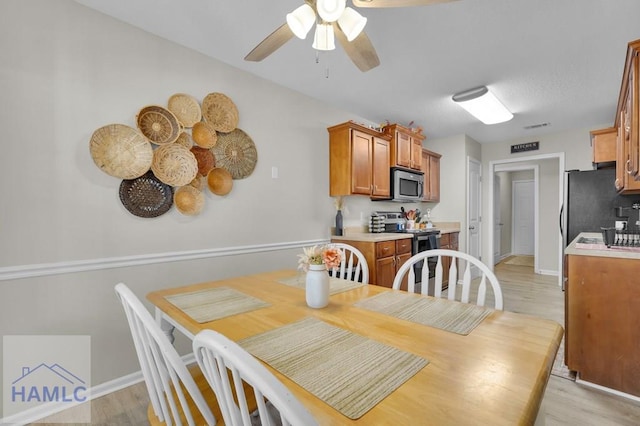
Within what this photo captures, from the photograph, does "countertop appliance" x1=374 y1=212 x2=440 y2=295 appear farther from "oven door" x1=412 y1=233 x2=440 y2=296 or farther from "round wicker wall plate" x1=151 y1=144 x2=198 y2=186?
"round wicker wall plate" x1=151 y1=144 x2=198 y2=186

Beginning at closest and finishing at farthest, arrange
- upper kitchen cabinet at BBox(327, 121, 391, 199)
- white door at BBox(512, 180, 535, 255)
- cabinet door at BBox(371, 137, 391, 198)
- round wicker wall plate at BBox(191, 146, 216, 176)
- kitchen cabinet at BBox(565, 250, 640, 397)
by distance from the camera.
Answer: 1. kitchen cabinet at BBox(565, 250, 640, 397)
2. round wicker wall plate at BBox(191, 146, 216, 176)
3. upper kitchen cabinet at BBox(327, 121, 391, 199)
4. cabinet door at BBox(371, 137, 391, 198)
5. white door at BBox(512, 180, 535, 255)

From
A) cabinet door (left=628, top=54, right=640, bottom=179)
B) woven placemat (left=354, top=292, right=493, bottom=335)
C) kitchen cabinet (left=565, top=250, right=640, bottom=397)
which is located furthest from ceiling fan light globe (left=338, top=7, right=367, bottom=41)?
kitchen cabinet (left=565, top=250, right=640, bottom=397)

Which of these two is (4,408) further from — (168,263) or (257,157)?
(257,157)

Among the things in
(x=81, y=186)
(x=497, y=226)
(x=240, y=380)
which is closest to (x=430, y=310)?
(x=240, y=380)

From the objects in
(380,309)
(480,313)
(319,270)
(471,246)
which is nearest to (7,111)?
(319,270)

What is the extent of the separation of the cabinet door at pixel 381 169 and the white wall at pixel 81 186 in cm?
175

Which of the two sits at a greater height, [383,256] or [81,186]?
[81,186]

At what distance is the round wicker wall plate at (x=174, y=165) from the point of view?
2.06m

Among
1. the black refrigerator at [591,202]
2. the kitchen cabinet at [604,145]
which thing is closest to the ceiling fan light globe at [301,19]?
the kitchen cabinet at [604,145]

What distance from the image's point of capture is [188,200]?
7.34ft

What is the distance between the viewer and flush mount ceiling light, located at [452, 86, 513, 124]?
2.91 meters

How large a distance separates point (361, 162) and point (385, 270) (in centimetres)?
124

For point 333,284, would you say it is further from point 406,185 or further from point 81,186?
point 406,185

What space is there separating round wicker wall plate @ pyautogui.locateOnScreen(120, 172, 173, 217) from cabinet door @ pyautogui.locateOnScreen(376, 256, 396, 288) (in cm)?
205
